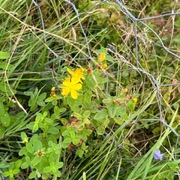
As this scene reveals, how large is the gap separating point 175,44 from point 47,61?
57 cm

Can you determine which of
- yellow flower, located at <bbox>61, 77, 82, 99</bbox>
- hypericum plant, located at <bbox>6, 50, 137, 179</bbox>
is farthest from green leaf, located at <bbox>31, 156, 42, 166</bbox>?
yellow flower, located at <bbox>61, 77, 82, 99</bbox>

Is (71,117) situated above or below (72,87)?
below

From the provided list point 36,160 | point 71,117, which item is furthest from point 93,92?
point 36,160

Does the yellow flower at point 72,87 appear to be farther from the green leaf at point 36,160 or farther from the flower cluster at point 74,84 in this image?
the green leaf at point 36,160

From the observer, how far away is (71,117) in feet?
5.00

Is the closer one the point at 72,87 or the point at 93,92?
the point at 72,87

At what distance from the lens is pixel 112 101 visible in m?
1.38

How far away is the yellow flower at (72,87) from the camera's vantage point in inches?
52.6

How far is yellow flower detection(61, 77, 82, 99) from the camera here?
52.6 inches

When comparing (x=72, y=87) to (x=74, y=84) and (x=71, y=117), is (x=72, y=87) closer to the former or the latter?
(x=74, y=84)

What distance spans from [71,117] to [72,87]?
0.70ft

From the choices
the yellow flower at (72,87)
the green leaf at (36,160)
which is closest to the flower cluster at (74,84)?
the yellow flower at (72,87)

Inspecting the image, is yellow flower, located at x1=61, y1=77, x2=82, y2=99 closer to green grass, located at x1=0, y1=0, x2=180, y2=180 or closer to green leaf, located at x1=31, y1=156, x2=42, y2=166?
green grass, located at x1=0, y1=0, x2=180, y2=180

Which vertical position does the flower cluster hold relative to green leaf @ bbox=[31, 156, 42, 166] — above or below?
above
